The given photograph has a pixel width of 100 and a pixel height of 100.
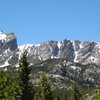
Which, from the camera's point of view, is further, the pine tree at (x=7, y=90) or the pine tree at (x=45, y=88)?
the pine tree at (x=45, y=88)

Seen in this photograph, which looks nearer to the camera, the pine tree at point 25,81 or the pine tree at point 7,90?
the pine tree at point 25,81

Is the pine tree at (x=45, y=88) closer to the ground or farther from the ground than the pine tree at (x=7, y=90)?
farther from the ground

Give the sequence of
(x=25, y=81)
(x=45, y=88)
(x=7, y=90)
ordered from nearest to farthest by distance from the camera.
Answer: (x=25, y=81), (x=7, y=90), (x=45, y=88)

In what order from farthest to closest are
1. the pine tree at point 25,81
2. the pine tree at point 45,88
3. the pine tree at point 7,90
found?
1. the pine tree at point 45,88
2. the pine tree at point 7,90
3. the pine tree at point 25,81

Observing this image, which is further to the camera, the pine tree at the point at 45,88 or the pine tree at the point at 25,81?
the pine tree at the point at 45,88

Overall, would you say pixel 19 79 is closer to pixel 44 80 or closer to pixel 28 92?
pixel 28 92

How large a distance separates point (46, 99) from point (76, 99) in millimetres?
28139

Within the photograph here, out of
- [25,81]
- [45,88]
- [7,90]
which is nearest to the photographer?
[25,81]

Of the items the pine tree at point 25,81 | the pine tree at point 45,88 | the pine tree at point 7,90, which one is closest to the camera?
the pine tree at point 25,81

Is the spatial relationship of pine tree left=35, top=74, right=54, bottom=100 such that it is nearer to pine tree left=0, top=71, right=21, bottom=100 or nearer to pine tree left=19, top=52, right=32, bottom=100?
pine tree left=0, top=71, right=21, bottom=100

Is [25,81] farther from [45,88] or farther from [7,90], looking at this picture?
[45,88]

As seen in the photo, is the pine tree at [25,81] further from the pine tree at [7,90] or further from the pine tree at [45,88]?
the pine tree at [45,88]

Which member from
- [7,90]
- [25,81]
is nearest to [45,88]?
[7,90]

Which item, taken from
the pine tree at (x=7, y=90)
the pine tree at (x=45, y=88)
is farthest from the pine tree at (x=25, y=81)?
the pine tree at (x=45, y=88)
